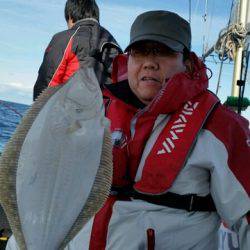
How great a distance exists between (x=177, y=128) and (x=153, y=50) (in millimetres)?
416

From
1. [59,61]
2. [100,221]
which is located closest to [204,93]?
[100,221]

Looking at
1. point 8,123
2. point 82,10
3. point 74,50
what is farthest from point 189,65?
point 8,123

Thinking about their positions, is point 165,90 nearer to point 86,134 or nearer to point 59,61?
point 86,134

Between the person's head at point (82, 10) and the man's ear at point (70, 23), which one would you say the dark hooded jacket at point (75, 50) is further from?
the man's ear at point (70, 23)

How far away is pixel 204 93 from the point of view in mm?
2266

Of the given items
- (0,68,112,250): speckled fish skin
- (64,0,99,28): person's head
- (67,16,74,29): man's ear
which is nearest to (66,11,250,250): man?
(0,68,112,250): speckled fish skin

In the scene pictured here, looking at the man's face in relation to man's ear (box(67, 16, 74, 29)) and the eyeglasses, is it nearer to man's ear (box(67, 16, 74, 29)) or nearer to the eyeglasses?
the eyeglasses

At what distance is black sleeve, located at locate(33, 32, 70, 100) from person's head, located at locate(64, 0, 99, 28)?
0.31 meters

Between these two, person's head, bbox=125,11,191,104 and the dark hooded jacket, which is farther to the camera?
the dark hooded jacket

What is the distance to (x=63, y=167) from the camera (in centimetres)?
168

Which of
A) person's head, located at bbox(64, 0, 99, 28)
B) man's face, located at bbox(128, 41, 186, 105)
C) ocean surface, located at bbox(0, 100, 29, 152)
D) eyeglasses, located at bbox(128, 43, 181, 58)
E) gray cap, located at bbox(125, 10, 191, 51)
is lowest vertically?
ocean surface, located at bbox(0, 100, 29, 152)

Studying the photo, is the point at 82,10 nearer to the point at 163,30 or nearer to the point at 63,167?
the point at 163,30

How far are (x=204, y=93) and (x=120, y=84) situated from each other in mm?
464

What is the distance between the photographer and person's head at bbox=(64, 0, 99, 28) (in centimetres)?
416
